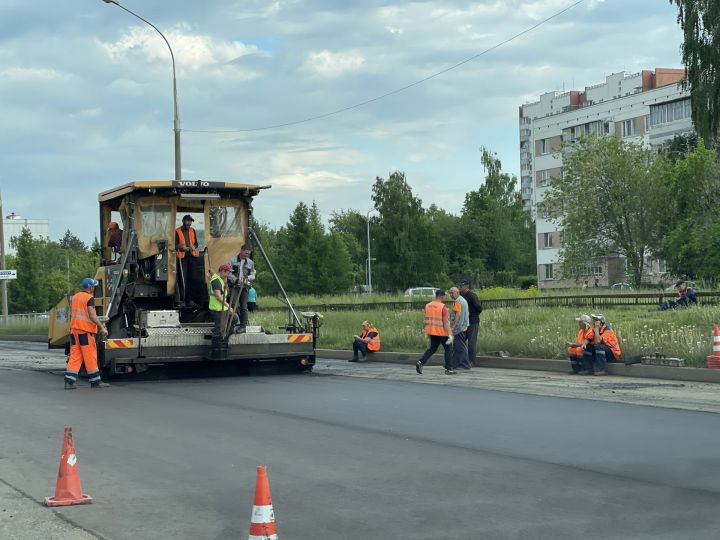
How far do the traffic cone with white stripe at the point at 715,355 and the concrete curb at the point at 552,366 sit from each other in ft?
1.33

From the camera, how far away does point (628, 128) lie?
8656 cm

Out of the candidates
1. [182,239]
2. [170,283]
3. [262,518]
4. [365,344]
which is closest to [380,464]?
[262,518]

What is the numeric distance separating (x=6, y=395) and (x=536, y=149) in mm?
83757

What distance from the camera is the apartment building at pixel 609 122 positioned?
261ft

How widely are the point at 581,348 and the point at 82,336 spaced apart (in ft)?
27.5

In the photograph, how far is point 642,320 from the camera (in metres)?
23.5

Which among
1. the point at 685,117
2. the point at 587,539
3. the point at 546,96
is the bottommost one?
the point at 587,539

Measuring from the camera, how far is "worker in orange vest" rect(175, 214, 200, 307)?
1897cm

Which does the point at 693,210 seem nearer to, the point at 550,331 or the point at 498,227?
the point at 550,331

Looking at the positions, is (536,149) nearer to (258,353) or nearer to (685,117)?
(685,117)

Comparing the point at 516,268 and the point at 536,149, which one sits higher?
the point at 536,149

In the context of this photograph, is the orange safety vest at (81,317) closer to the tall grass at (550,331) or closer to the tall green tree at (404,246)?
the tall grass at (550,331)

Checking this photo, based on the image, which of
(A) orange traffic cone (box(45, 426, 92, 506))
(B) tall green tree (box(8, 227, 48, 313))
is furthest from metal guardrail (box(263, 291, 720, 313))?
(B) tall green tree (box(8, 227, 48, 313))

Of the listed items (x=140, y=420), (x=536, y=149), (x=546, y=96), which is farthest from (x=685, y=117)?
(x=140, y=420)
